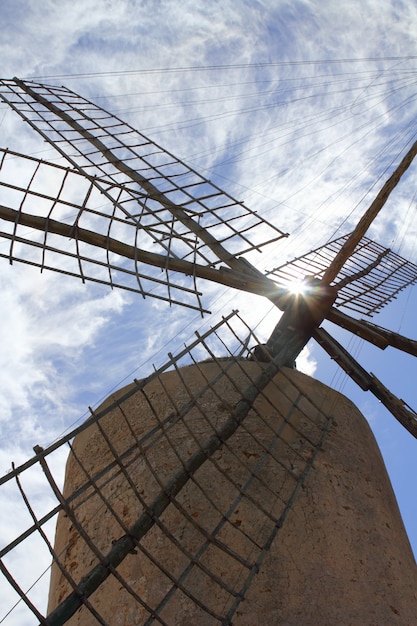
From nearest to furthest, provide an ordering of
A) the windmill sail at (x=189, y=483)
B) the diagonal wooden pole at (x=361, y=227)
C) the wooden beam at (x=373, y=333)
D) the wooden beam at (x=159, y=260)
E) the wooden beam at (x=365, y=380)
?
the windmill sail at (x=189, y=483)
the wooden beam at (x=159, y=260)
the wooden beam at (x=365, y=380)
the wooden beam at (x=373, y=333)
the diagonal wooden pole at (x=361, y=227)

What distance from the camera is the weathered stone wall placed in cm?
344

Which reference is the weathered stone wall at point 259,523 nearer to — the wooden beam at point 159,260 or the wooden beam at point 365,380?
the wooden beam at point 365,380

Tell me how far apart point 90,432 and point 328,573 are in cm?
187

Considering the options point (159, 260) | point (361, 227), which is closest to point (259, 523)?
point (159, 260)

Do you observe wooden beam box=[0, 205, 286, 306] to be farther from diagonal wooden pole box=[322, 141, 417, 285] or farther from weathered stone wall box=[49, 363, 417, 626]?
weathered stone wall box=[49, 363, 417, 626]

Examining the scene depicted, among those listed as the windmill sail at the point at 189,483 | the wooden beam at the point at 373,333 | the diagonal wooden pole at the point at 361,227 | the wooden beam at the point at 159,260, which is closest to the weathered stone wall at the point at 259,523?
the windmill sail at the point at 189,483

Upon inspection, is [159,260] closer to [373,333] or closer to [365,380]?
[365,380]

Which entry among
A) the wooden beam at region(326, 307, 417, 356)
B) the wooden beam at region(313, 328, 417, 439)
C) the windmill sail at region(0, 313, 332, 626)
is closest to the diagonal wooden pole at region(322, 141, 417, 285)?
the wooden beam at region(326, 307, 417, 356)

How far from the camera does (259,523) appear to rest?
373 cm

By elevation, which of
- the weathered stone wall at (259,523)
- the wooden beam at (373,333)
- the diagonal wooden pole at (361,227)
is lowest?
the weathered stone wall at (259,523)

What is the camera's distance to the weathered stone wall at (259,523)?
3.44 meters

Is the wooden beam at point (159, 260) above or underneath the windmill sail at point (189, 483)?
above

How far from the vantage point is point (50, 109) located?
7.68m

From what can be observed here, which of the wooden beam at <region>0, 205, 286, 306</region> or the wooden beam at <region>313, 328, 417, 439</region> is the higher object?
the wooden beam at <region>0, 205, 286, 306</region>
